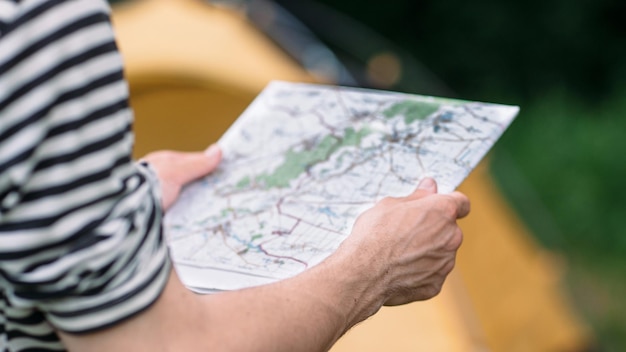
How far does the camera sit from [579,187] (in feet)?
10.2

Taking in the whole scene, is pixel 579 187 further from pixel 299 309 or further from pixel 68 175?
pixel 68 175

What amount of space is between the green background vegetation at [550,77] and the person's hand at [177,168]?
2128 millimetres

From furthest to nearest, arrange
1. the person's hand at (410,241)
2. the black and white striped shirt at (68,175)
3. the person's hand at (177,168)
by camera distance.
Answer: the person's hand at (177,168) → the person's hand at (410,241) → the black and white striped shirt at (68,175)

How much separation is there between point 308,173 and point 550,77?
122 inches

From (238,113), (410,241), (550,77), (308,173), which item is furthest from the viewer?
(550,77)

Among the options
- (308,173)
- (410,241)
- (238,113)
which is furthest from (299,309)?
(238,113)

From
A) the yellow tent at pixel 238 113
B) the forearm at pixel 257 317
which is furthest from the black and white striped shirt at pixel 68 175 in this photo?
the yellow tent at pixel 238 113

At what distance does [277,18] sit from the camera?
7.35 feet

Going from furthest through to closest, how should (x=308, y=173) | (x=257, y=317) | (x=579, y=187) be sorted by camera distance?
1. (x=579, y=187)
2. (x=308, y=173)
3. (x=257, y=317)

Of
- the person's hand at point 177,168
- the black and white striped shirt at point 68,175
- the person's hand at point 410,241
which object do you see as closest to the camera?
the black and white striped shirt at point 68,175

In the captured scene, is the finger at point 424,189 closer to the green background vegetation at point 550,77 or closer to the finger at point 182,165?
the finger at point 182,165

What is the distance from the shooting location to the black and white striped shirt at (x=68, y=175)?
562 mm

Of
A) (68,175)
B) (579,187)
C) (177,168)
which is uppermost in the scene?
(68,175)

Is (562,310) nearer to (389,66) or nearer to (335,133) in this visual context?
(389,66)
